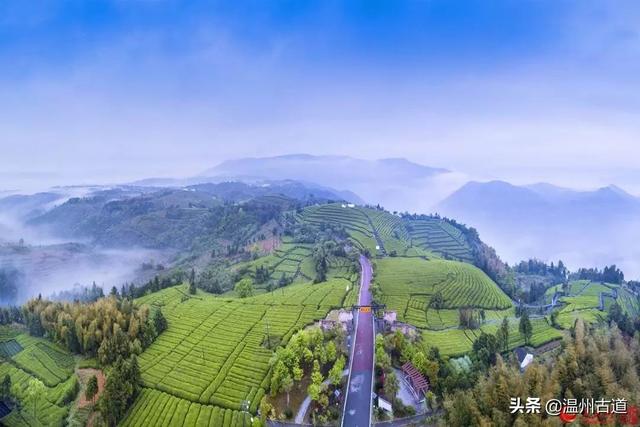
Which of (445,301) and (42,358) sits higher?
A: (445,301)

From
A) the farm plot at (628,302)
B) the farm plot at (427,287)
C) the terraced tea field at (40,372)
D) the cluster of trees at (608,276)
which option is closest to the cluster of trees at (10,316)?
the terraced tea field at (40,372)

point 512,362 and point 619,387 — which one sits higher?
point 619,387

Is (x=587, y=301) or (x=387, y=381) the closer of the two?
(x=387, y=381)

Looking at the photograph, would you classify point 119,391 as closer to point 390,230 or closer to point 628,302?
point 390,230

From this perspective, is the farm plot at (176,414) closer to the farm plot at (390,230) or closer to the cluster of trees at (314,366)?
the cluster of trees at (314,366)

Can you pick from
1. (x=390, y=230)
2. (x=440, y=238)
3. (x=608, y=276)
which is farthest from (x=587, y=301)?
(x=440, y=238)

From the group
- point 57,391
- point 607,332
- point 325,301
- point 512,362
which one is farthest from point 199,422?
point 607,332

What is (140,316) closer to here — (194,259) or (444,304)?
(444,304)
